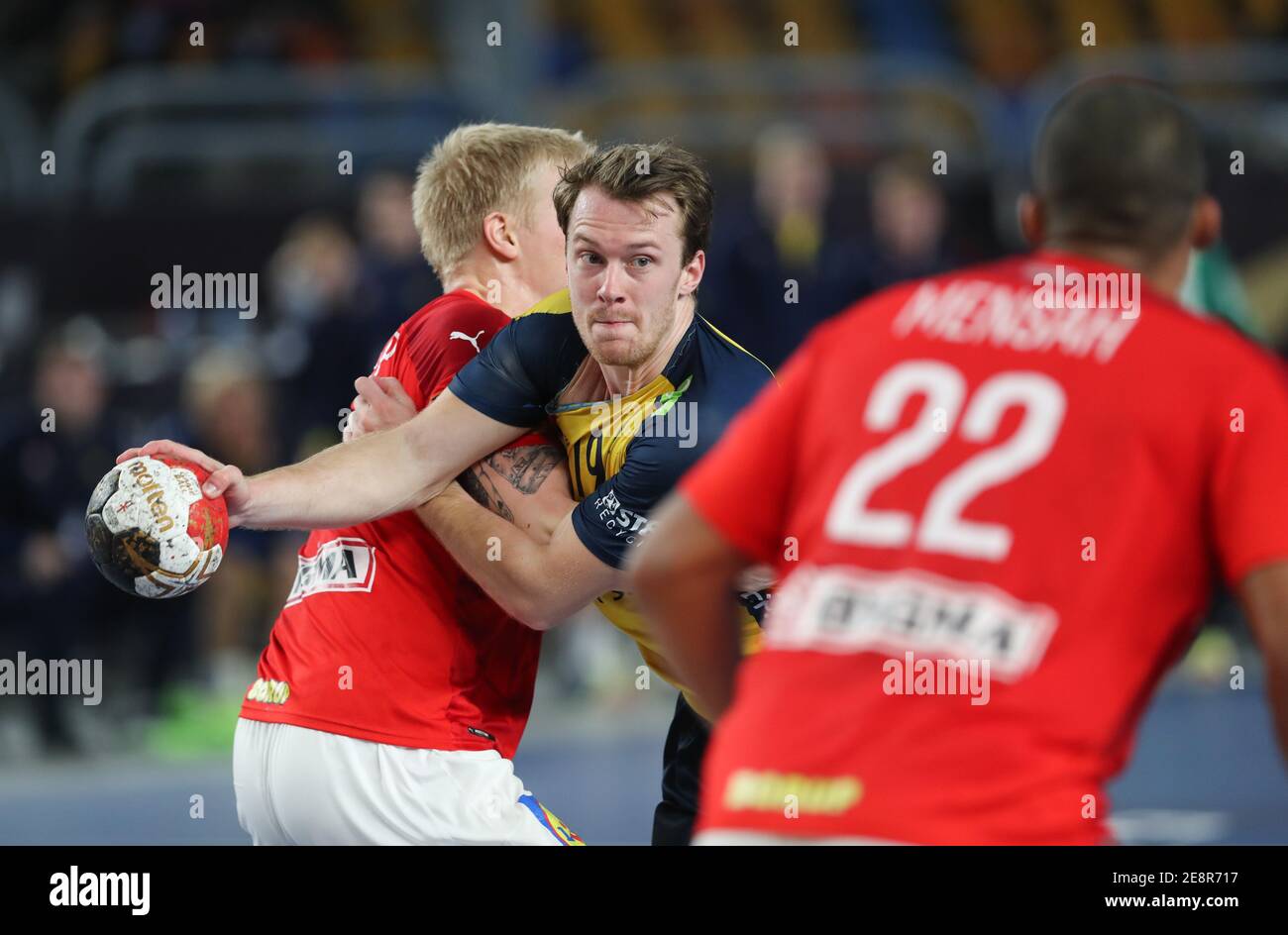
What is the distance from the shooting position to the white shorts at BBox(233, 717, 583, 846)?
4.52 metres

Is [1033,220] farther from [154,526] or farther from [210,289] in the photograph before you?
[210,289]

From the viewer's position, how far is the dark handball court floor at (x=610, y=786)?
340 inches

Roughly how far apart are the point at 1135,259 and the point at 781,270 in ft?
28.7

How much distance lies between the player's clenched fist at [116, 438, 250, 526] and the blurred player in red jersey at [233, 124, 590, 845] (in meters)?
0.49

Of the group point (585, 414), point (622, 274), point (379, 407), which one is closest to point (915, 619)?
point (622, 274)

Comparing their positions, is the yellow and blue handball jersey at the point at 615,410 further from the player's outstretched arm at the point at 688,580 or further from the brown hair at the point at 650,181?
the player's outstretched arm at the point at 688,580

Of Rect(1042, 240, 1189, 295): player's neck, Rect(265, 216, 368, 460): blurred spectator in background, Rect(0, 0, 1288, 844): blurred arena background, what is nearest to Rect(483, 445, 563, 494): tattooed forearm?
Rect(1042, 240, 1189, 295): player's neck

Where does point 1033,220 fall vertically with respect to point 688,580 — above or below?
above

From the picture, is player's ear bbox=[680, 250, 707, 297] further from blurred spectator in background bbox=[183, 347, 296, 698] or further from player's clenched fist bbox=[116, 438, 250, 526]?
blurred spectator in background bbox=[183, 347, 296, 698]

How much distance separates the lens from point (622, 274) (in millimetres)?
4508
